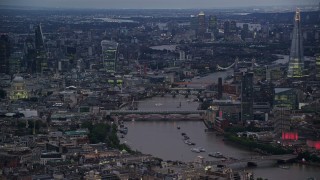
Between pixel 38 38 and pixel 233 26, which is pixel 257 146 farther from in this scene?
pixel 233 26

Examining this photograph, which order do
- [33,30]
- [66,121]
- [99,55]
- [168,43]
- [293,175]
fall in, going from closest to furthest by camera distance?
[293,175] < [66,121] < [33,30] < [99,55] < [168,43]

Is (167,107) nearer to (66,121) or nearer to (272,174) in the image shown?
(66,121)

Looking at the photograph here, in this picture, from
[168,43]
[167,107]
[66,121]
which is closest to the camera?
[66,121]

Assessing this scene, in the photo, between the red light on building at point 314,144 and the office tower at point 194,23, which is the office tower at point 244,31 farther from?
the red light on building at point 314,144

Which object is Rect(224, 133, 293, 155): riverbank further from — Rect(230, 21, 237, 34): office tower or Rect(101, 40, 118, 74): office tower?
Rect(230, 21, 237, 34): office tower

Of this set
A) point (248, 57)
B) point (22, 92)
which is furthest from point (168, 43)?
point (22, 92)

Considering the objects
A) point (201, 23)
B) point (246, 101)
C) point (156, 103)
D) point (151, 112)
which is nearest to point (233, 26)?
point (201, 23)
